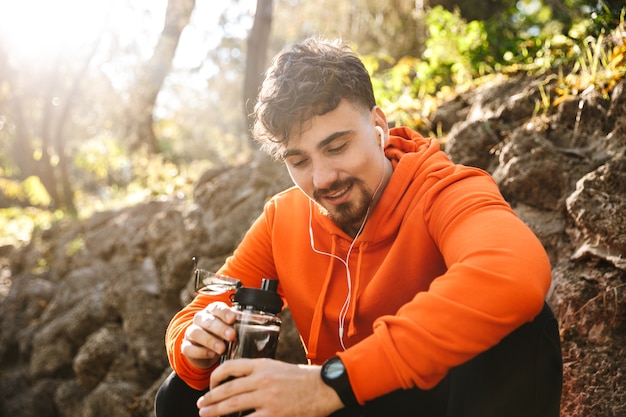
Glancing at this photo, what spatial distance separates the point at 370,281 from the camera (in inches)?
85.0

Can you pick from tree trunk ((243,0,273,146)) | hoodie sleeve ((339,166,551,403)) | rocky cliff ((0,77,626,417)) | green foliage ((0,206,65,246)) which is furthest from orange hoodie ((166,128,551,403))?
green foliage ((0,206,65,246))

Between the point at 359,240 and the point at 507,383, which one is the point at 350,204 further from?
the point at 507,383

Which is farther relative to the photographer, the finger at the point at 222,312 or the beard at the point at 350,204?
the beard at the point at 350,204

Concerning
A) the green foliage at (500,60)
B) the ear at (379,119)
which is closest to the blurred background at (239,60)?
the green foliage at (500,60)

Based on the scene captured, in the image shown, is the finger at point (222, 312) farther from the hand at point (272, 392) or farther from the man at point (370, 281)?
the hand at point (272, 392)

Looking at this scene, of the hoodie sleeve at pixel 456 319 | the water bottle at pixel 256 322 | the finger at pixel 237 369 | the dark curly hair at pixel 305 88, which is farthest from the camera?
the dark curly hair at pixel 305 88

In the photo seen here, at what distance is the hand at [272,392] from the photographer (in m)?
1.54

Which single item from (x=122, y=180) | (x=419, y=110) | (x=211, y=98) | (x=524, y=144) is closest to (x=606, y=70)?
(x=524, y=144)

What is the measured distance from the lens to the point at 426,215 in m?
2.04

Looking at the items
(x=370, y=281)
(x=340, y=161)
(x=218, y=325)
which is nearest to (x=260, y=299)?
(x=218, y=325)

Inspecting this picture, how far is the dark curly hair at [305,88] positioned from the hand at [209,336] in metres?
0.78

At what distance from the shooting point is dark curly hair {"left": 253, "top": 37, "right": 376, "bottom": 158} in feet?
7.00

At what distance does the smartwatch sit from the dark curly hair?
1.00 metres

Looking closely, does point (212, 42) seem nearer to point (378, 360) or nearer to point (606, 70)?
point (606, 70)
